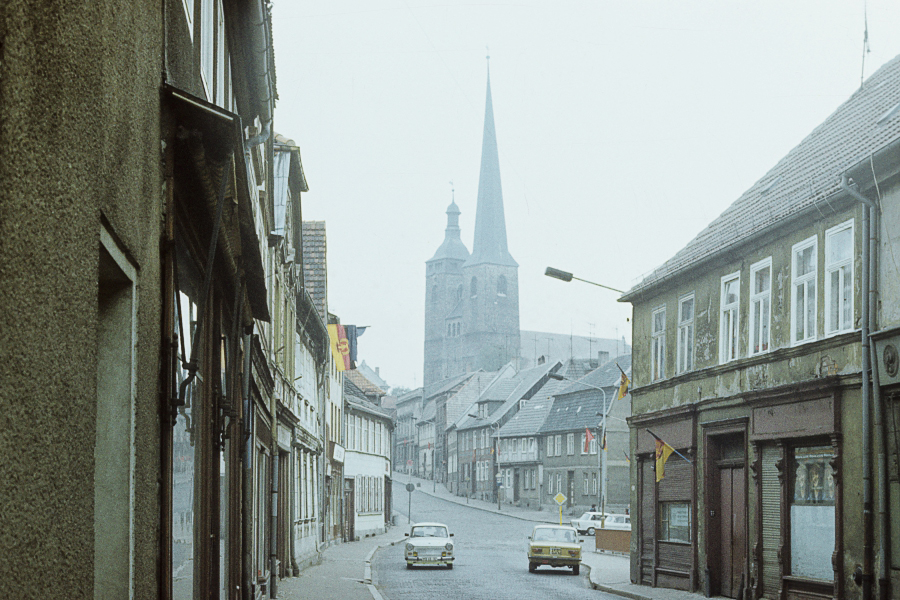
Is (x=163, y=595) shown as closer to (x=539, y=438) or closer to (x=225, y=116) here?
(x=225, y=116)

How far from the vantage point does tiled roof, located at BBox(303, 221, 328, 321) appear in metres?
36.3

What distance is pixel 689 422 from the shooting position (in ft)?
80.5

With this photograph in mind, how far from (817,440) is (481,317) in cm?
13732

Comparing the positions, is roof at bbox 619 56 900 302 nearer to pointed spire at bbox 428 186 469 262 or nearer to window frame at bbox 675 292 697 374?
window frame at bbox 675 292 697 374

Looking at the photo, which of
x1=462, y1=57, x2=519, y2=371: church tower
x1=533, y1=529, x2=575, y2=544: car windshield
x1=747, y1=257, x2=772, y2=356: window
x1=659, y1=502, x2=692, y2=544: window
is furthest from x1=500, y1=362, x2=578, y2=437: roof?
x1=747, y1=257, x2=772, y2=356: window

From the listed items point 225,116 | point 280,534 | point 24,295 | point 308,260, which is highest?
point 308,260

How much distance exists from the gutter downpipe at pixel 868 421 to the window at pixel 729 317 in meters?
5.35

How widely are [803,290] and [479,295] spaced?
5306 inches

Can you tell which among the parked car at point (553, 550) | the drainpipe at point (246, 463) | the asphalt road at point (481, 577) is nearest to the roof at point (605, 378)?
the asphalt road at point (481, 577)

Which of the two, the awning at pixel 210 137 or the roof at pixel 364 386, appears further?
the roof at pixel 364 386

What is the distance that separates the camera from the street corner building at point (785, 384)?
16922 mm

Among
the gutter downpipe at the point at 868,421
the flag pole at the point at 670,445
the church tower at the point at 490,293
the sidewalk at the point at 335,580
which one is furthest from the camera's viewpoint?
the church tower at the point at 490,293

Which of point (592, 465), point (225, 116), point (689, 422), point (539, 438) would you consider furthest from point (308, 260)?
point (539, 438)

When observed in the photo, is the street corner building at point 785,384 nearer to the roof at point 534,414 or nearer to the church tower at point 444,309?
the roof at point 534,414
